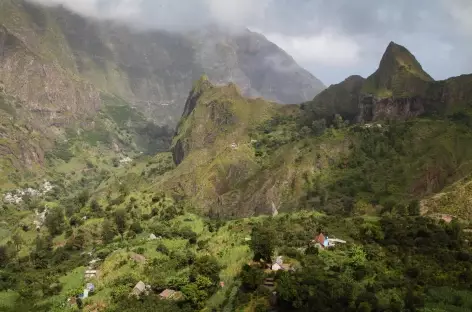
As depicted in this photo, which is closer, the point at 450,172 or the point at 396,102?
the point at 450,172

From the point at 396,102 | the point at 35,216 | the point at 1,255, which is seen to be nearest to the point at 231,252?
the point at 1,255

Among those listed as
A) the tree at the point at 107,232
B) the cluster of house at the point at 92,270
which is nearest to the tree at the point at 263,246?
the cluster of house at the point at 92,270

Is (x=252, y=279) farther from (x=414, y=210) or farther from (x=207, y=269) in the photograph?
(x=414, y=210)

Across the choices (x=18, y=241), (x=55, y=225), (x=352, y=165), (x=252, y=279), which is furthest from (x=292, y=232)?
(x=18, y=241)

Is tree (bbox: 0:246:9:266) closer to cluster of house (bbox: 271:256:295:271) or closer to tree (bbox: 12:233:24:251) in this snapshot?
tree (bbox: 12:233:24:251)

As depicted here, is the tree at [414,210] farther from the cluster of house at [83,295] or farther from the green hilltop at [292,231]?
the cluster of house at [83,295]

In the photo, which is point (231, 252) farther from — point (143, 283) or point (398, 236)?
point (398, 236)

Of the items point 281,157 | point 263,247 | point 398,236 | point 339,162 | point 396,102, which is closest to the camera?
point 263,247

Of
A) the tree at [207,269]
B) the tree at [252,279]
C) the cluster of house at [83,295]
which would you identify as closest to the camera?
the tree at [252,279]
